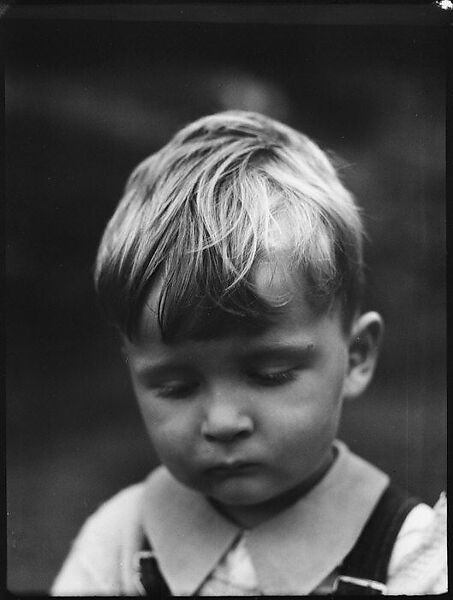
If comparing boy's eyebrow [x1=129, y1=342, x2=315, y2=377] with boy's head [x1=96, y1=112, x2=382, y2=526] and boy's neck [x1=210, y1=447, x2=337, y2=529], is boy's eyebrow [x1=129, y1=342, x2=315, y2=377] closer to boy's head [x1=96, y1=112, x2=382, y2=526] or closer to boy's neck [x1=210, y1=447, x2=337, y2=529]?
boy's head [x1=96, y1=112, x2=382, y2=526]

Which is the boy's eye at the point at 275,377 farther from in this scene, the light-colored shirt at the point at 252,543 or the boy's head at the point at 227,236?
the light-colored shirt at the point at 252,543

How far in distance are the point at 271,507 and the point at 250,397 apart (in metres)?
0.18

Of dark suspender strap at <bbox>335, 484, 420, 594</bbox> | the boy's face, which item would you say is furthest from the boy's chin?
dark suspender strap at <bbox>335, 484, 420, 594</bbox>

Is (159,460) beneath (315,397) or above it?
beneath

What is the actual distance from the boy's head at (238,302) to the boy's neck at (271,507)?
39mm

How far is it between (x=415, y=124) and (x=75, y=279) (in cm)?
52

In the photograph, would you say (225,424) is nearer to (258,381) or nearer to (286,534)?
(258,381)

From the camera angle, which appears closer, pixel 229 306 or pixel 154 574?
pixel 229 306

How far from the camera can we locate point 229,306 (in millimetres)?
1008

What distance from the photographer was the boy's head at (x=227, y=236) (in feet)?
3.31

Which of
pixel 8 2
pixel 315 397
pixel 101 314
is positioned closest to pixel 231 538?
pixel 315 397

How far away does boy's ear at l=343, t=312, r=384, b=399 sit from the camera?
1098mm

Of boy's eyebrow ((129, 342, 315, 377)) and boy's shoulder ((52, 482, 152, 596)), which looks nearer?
boy's eyebrow ((129, 342, 315, 377))

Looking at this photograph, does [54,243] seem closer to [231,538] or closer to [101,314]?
[101,314]
